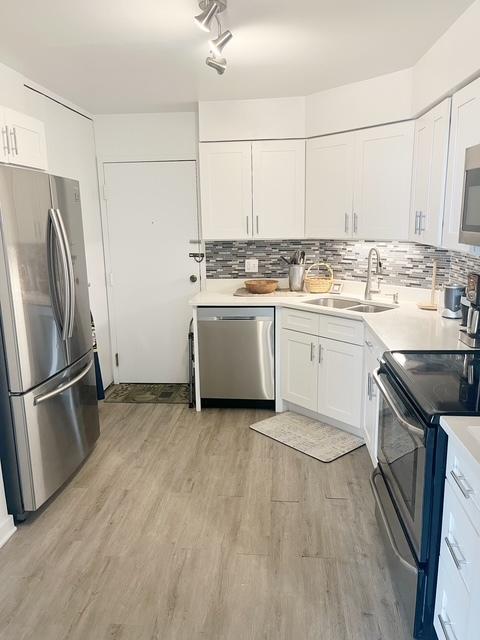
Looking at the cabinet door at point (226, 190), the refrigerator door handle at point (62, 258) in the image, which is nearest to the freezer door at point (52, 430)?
the refrigerator door handle at point (62, 258)

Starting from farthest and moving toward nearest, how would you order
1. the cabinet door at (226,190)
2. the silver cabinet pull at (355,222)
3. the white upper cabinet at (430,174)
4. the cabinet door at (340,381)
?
the cabinet door at (226,190)
the silver cabinet pull at (355,222)
the cabinet door at (340,381)
the white upper cabinet at (430,174)

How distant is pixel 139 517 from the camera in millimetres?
2543

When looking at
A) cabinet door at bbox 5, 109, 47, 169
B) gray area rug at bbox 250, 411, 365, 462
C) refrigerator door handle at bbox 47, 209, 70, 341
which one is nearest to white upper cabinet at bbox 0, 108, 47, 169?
cabinet door at bbox 5, 109, 47, 169

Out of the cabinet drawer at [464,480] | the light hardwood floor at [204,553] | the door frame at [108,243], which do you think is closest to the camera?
the cabinet drawer at [464,480]

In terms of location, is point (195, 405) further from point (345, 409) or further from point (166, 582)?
point (166, 582)

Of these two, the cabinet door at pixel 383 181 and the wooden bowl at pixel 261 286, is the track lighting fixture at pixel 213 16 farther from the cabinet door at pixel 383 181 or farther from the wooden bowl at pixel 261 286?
the wooden bowl at pixel 261 286

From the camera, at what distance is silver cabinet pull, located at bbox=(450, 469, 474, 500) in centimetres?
133

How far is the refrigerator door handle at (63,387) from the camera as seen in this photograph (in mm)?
2465

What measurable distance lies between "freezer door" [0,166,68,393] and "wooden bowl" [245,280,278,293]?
170 centimetres

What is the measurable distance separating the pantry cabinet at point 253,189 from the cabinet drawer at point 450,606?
2.82 m

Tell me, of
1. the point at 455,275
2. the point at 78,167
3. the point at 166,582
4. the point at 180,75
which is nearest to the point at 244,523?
the point at 166,582

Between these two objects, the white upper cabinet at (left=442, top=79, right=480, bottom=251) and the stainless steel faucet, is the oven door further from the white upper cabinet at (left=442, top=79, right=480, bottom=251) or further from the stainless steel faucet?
the stainless steel faucet

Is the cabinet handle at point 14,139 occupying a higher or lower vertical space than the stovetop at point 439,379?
higher

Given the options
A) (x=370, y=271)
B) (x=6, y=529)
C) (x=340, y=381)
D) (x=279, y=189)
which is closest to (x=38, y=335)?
(x=6, y=529)
